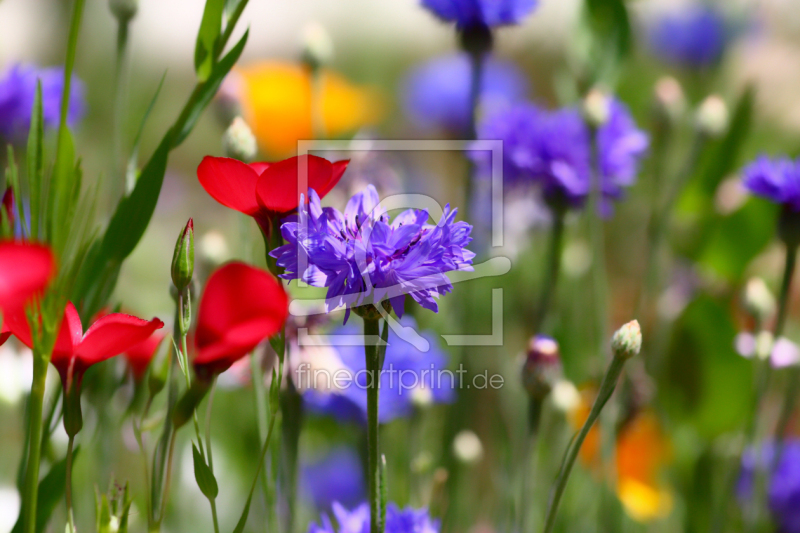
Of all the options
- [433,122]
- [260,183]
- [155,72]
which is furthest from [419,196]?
[155,72]

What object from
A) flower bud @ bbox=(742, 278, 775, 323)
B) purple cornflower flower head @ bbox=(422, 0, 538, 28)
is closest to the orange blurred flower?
flower bud @ bbox=(742, 278, 775, 323)

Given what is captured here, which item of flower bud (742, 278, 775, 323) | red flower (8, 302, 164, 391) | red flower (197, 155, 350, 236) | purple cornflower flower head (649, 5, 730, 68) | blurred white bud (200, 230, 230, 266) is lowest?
flower bud (742, 278, 775, 323)

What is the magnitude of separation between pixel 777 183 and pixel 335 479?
0.46 metres

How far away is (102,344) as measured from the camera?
246mm

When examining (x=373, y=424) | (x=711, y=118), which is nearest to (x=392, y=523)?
(x=373, y=424)

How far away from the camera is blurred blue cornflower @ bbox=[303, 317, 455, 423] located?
1.68ft

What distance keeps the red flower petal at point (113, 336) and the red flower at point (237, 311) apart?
2 centimetres

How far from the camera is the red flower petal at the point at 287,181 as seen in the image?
0.26 metres

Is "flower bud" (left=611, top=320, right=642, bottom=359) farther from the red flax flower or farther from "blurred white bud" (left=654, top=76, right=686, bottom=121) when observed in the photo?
"blurred white bud" (left=654, top=76, right=686, bottom=121)

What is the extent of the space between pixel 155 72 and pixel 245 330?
66.3 inches

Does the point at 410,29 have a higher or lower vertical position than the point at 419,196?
higher

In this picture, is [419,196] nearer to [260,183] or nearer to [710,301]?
[710,301]

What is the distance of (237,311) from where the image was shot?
23 centimetres

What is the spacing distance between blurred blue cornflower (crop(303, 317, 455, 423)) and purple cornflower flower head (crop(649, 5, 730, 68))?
0.76m
